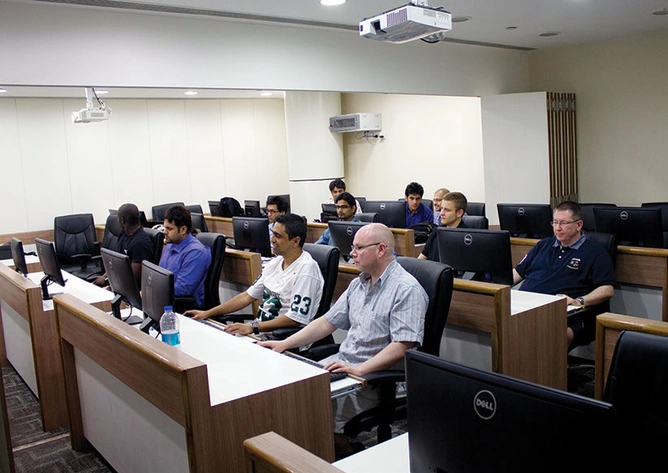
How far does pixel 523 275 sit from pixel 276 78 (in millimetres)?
3144

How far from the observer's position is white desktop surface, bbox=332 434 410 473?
1640mm

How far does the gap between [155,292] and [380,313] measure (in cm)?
103

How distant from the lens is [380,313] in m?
2.72

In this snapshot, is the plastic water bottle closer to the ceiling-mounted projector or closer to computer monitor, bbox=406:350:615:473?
computer monitor, bbox=406:350:615:473

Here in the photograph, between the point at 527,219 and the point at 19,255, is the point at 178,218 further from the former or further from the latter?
the point at 527,219

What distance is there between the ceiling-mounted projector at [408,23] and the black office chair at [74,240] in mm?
5078

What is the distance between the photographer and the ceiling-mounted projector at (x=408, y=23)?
3.71m

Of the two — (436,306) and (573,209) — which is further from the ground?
(573,209)

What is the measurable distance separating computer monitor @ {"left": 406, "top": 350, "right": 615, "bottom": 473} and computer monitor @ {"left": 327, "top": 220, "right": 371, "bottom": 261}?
330 cm

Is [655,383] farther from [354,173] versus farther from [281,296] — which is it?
[354,173]

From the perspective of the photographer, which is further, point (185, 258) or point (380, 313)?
point (185, 258)

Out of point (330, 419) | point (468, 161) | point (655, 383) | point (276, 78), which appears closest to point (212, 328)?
point (330, 419)

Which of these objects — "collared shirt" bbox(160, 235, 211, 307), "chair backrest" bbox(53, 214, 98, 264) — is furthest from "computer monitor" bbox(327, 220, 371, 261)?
"chair backrest" bbox(53, 214, 98, 264)

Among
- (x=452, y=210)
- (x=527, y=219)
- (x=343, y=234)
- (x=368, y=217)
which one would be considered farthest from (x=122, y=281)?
(x=527, y=219)
